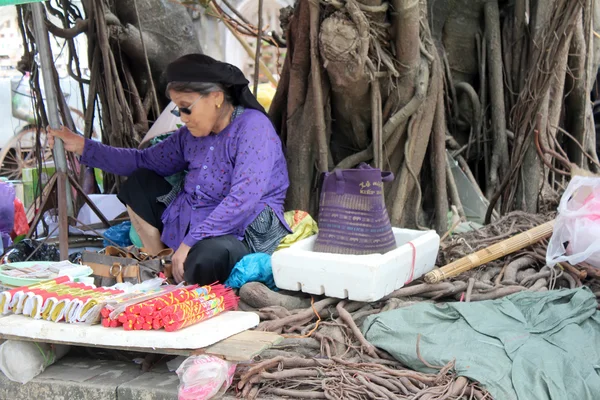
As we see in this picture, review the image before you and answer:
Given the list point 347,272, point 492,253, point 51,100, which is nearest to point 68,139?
point 51,100

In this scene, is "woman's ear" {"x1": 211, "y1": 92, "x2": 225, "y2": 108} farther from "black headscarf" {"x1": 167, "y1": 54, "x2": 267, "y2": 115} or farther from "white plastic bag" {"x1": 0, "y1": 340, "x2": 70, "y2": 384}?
"white plastic bag" {"x1": 0, "y1": 340, "x2": 70, "y2": 384}

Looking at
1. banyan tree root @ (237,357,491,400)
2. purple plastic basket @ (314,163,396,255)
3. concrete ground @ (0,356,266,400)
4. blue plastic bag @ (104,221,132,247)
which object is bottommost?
concrete ground @ (0,356,266,400)

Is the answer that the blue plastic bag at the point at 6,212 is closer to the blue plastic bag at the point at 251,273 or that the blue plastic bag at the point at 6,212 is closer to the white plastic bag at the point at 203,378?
the blue plastic bag at the point at 251,273

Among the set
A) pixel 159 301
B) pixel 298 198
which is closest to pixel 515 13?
pixel 298 198

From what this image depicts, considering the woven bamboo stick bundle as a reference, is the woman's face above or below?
above

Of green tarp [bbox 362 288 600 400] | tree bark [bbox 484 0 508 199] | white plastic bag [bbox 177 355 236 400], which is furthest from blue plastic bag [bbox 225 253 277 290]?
tree bark [bbox 484 0 508 199]

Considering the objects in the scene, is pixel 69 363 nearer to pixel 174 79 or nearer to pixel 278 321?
pixel 278 321

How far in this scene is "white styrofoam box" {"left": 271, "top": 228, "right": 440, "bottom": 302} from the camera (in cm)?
274

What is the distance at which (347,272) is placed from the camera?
2.77 m

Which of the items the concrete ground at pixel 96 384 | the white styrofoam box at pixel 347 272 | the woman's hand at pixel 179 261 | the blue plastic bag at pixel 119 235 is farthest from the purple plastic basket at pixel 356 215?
the blue plastic bag at pixel 119 235

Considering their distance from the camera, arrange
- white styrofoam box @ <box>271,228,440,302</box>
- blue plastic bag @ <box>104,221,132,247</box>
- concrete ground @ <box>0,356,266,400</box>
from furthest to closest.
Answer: blue plastic bag @ <box>104,221,132,247</box>
white styrofoam box @ <box>271,228,440,302</box>
concrete ground @ <box>0,356,266,400</box>

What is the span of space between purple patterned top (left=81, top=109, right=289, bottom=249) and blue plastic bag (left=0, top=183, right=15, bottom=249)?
921 mm

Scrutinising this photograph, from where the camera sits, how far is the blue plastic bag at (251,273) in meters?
3.13

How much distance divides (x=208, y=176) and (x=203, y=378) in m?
1.41
